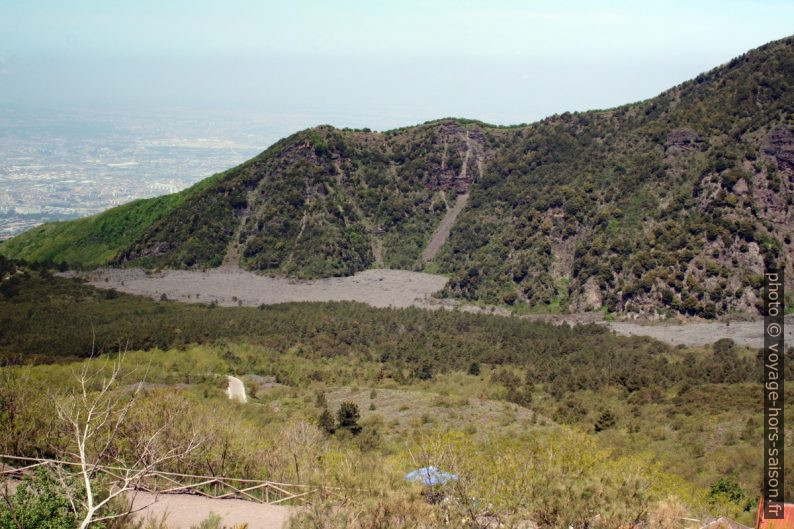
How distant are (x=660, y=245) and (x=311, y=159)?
180 ft

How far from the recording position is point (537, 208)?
8875 cm

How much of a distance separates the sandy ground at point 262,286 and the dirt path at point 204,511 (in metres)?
57.7

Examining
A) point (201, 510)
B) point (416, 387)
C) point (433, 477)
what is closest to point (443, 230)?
point (416, 387)

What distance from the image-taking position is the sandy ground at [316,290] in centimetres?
6784

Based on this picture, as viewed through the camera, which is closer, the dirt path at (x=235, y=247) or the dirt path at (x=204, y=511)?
the dirt path at (x=204, y=511)

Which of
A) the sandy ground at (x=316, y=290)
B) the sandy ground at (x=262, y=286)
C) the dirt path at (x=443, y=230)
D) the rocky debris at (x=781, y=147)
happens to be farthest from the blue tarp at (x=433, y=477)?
the dirt path at (x=443, y=230)

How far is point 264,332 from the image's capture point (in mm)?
62125

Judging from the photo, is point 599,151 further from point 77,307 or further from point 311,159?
point 77,307

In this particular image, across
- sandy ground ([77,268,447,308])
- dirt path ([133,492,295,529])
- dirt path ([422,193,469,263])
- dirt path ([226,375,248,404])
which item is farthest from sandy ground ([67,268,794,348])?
dirt path ([133,492,295,529])

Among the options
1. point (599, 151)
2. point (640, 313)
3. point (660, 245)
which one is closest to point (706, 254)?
point (660, 245)

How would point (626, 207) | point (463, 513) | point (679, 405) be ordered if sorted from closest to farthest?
point (463, 513) < point (679, 405) < point (626, 207)

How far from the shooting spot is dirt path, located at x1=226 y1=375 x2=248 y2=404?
41169 mm

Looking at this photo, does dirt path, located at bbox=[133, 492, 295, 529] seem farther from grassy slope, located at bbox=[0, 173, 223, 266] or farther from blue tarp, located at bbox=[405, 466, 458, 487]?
grassy slope, located at bbox=[0, 173, 223, 266]

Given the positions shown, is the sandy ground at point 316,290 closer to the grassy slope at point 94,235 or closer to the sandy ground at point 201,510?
the grassy slope at point 94,235
